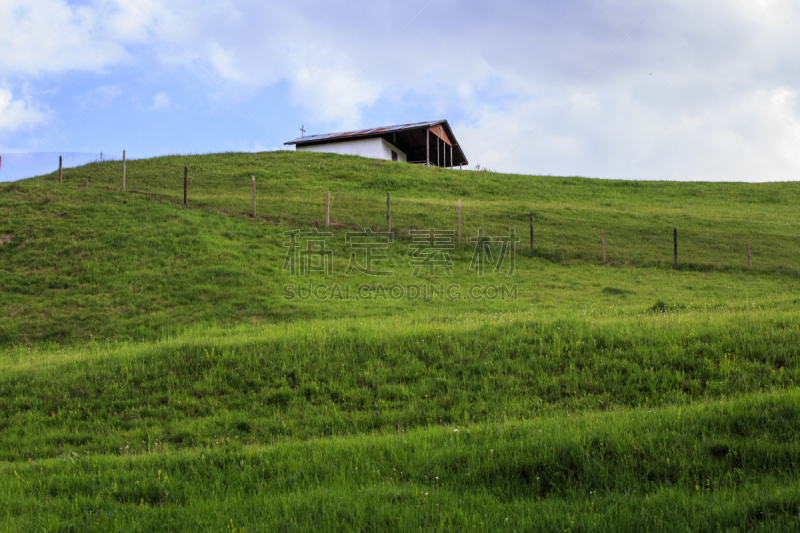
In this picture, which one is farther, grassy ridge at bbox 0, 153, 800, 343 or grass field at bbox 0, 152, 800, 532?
grassy ridge at bbox 0, 153, 800, 343

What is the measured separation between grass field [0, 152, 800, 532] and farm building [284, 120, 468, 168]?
3178 centimetres

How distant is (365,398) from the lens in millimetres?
7594

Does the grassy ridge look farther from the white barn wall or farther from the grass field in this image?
the white barn wall

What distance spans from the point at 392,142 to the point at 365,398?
4779 cm

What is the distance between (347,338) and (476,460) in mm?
5094

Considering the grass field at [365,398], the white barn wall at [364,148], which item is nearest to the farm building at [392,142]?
the white barn wall at [364,148]

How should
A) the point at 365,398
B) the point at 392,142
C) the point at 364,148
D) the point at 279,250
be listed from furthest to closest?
the point at 392,142 → the point at 364,148 → the point at 279,250 → the point at 365,398

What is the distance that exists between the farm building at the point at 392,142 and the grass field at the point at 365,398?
31782mm

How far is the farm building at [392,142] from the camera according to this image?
4941cm

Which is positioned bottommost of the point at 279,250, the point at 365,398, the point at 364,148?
the point at 365,398

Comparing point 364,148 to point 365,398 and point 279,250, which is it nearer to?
point 279,250

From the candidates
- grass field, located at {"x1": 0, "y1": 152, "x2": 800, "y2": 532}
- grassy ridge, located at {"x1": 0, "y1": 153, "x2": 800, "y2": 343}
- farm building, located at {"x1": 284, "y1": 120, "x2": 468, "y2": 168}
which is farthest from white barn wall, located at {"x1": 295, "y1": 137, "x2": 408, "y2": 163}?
grass field, located at {"x1": 0, "y1": 152, "x2": 800, "y2": 532}

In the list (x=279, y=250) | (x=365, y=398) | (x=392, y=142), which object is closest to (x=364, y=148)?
(x=392, y=142)

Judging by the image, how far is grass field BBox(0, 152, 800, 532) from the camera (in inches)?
163
